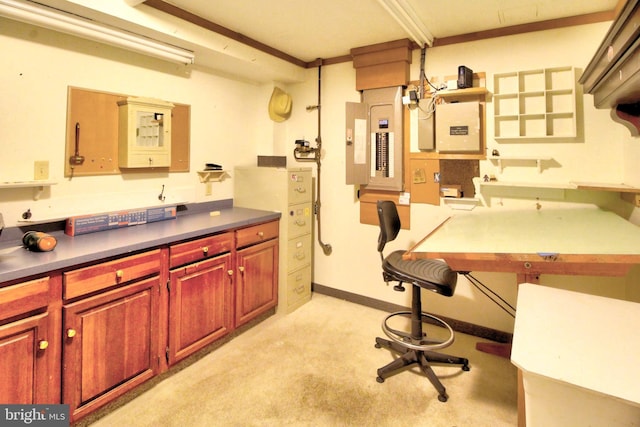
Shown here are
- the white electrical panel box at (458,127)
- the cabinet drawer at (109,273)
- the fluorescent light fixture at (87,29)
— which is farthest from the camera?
the white electrical panel box at (458,127)

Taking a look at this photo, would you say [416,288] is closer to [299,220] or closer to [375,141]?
[299,220]

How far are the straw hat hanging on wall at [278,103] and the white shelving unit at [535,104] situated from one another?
1949 mm

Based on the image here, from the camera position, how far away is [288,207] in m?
3.11

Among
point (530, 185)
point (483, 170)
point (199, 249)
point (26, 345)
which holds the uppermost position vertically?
point (483, 170)

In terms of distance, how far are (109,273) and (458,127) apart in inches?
103

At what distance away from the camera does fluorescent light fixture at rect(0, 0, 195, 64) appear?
1830 mm

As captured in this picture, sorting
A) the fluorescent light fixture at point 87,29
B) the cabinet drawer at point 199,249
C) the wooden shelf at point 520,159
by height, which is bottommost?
the cabinet drawer at point 199,249

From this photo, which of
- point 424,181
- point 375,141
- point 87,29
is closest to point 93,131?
point 87,29

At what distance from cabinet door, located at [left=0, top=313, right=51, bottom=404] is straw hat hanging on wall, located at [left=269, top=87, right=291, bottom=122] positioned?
266 cm

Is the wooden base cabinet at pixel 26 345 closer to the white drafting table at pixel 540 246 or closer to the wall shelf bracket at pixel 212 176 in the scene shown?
the wall shelf bracket at pixel 212 176

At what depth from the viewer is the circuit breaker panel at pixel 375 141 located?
10.1 feet

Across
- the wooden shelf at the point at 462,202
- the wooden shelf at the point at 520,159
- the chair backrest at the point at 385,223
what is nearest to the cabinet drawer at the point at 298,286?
the chair backrest at the point at 385,223

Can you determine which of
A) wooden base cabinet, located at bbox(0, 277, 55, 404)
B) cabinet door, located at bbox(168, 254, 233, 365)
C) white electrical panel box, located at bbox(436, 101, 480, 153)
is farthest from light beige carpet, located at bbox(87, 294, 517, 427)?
white electrical panel box, located at bbox(436, 101, 480, 153)

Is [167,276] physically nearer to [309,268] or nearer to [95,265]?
[95,265]
